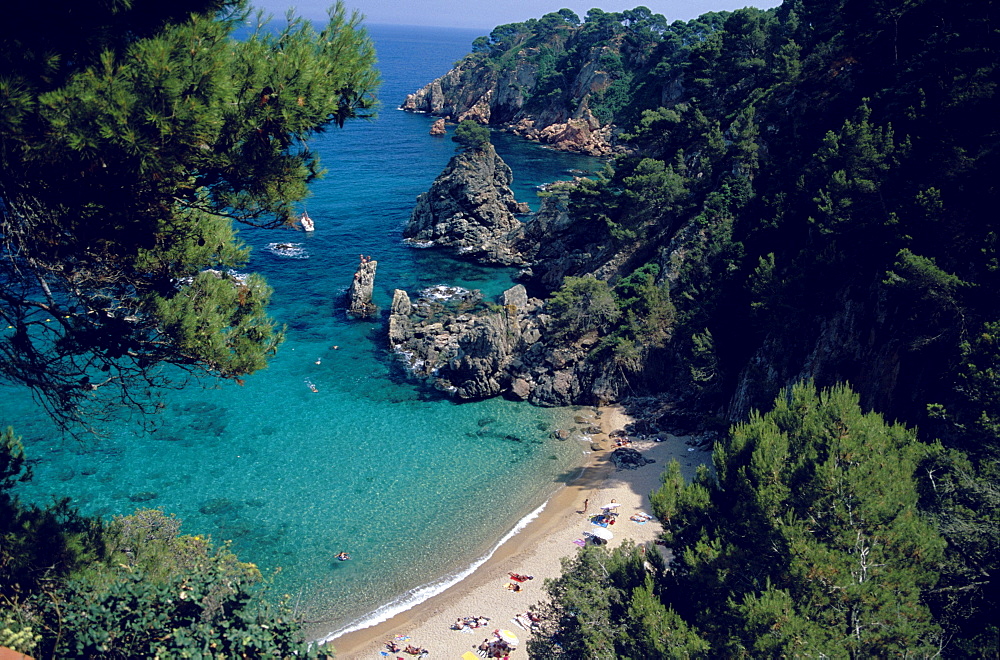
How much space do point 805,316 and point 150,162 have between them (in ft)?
78.6

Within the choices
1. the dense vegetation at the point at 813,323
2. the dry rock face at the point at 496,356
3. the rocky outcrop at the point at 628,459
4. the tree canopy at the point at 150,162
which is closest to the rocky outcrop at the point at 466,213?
the dense vegetation at the point at 813,323

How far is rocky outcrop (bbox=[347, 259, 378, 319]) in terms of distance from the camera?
4075cm

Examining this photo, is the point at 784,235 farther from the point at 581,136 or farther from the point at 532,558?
the point at 581,136

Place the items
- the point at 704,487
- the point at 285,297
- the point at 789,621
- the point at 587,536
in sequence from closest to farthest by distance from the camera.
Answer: the point at 789,621
the point at 704,487
the point at 587,536
the point at 285,297

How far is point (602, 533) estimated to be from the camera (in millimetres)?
23828

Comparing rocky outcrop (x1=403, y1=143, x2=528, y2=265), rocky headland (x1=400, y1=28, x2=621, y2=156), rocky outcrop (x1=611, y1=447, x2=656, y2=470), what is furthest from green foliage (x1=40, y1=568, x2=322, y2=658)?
rocky headland (x1=400, y1=28, x2=621, y2=156)

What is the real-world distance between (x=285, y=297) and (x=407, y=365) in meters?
12.7

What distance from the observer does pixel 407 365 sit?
3575 centimetres

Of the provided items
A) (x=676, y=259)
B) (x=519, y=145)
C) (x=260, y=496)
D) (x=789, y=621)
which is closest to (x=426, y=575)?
(x=260, y=496)

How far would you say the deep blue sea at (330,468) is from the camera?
74.5ft

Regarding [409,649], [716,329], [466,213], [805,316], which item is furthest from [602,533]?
[466,213]

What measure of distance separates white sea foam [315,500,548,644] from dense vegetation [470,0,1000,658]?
631cm

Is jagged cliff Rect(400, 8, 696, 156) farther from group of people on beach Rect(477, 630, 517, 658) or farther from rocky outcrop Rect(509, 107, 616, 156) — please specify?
group of people on beach Rect(477, 630, 517, 658)

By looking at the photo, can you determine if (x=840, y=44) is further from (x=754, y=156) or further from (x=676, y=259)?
(x=676, y=259)
